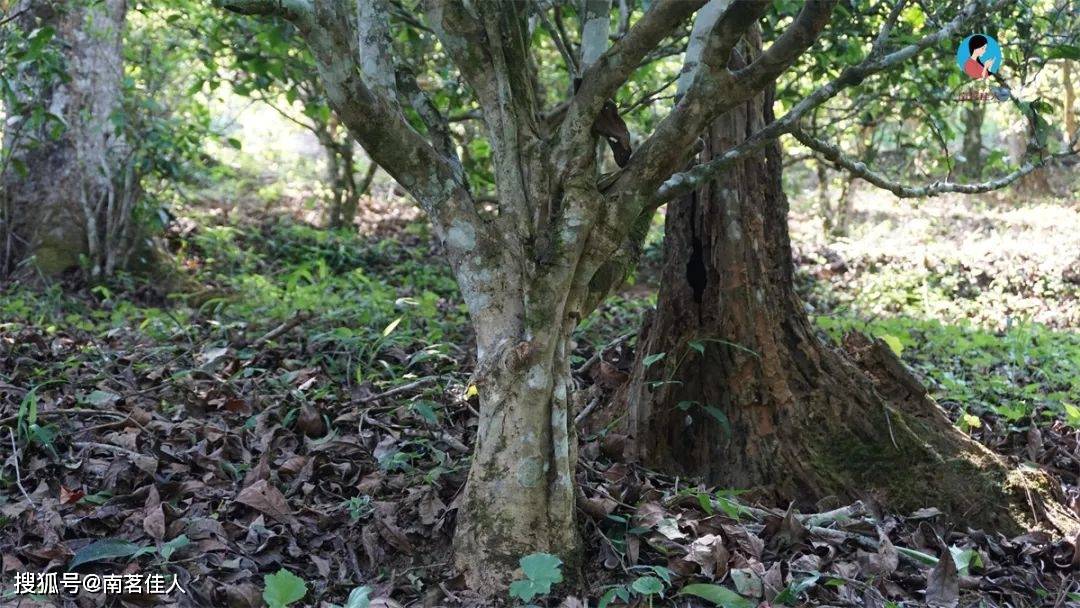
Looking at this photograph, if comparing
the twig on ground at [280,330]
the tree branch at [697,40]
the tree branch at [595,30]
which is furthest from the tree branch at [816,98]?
the twig on ground at [280,330]

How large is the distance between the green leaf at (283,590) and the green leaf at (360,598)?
0.14 meters

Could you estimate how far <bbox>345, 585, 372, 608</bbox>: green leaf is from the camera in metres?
2.81

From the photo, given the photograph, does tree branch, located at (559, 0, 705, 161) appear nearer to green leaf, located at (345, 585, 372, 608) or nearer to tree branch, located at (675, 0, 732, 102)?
tree branch, located at (675, 0, 732, 102)

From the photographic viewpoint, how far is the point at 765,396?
403 cm

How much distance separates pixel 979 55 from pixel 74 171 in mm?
7158

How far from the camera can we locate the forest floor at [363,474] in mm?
3117

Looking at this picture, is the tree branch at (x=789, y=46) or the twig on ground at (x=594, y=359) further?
the twig on ground at (x=594, y=359)

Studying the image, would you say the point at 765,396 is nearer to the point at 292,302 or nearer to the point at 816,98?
the point at 816,98

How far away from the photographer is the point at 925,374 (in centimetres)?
559

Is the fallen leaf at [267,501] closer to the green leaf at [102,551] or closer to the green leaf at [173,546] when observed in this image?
the green leaf at [173,546]

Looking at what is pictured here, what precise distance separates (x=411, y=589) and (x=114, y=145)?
20.9 ft

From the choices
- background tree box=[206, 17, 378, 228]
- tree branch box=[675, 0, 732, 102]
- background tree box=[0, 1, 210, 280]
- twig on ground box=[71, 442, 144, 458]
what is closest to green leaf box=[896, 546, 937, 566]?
tree branch box=[675, 0, 732, 102]

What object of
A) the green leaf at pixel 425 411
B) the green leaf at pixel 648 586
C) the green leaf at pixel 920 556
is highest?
the green leaf at pixel 425 411

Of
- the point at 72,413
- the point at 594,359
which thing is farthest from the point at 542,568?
the point at 72,413
